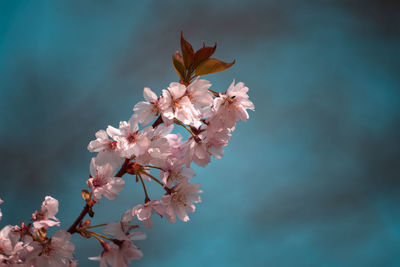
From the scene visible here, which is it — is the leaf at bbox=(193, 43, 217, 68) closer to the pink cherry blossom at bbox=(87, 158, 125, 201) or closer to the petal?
the petal

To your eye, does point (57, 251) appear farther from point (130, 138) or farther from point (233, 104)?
point (233, 104)

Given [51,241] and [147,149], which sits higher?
[147,149]

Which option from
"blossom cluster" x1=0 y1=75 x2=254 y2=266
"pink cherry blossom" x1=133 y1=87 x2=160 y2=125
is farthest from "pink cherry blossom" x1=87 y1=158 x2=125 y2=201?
"pink cherry blossom" x1=133 y1=87 x2=160 y2=125

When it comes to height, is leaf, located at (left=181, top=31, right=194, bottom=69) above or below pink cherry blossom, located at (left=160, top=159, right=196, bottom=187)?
above

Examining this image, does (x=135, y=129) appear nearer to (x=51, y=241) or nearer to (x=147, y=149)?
(x=147, y=149)

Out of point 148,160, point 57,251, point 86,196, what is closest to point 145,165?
point 148,160

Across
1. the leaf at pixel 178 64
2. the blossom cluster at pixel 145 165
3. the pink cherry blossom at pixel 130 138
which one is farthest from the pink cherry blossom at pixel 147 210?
the leaf at pixel 178 64

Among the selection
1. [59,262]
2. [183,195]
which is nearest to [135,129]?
[183,195]
